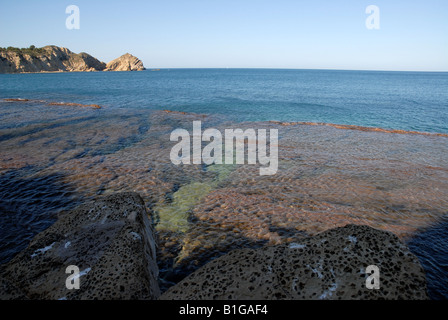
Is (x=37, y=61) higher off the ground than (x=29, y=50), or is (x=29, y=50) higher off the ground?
(x=29, y=50)

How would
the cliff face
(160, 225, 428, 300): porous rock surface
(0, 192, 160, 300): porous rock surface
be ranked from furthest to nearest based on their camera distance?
the cliff face
(0, 192, 160, 300): porous rock surface
(160, 225, 428, 300): porous rock surface

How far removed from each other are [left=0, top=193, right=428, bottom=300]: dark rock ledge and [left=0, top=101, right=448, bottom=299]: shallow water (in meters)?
1.98

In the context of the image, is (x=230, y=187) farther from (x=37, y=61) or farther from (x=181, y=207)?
(x=37, y=61)

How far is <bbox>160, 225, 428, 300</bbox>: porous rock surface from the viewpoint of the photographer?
380 centimetres

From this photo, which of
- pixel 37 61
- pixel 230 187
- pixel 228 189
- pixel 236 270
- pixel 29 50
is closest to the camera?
pixel 236 270

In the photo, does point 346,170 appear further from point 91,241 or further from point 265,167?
point 91,241

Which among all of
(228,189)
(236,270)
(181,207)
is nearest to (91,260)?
(236,270)

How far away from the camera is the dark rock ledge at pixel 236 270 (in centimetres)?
391

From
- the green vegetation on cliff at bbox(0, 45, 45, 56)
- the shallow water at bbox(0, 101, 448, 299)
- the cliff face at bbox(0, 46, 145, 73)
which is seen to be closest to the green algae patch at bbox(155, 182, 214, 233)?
the shallow water at bbox(0, 101, 448, 299)

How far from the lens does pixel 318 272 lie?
4133mm

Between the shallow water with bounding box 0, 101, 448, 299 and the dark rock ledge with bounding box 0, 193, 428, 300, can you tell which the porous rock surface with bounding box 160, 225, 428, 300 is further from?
the shallow water with bounding box 0, 101, 448, 299

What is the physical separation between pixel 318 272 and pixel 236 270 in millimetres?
1336
